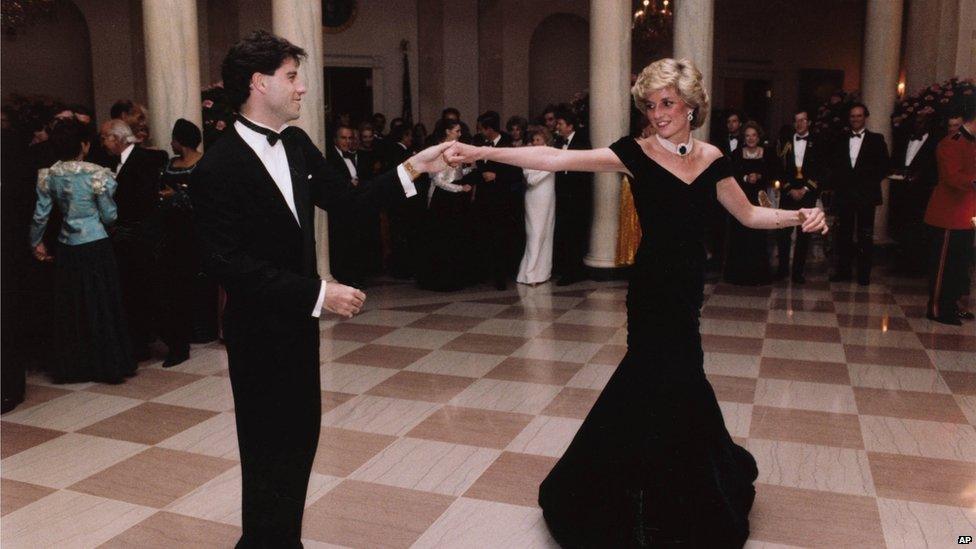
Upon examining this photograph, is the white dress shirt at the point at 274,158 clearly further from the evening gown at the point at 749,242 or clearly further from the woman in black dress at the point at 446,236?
the evening gown at the point at 749,242

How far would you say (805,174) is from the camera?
27.5 feet

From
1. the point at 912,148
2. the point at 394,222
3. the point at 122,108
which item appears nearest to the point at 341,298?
the point at 122,108

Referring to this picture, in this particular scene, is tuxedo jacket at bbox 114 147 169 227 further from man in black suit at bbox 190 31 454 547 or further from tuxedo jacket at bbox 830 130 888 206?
tuxedo jacket at bbox 830 130 888 206

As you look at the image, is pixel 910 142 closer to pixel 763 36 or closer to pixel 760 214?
pixel 760 214

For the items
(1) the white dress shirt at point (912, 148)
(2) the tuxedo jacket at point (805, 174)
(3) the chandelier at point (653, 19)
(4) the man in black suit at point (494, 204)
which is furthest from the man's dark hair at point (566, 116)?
(3) the chandelier at point (653, 19)

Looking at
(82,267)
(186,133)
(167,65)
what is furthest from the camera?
(167,65)

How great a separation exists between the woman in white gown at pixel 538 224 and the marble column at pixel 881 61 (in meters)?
3.86

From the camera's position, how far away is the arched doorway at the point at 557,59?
14.4 meters

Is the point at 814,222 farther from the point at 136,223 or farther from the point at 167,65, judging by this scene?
the point at 167,65

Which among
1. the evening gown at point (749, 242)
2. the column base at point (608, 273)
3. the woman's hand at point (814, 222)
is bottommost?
the column base at point (608, 273)

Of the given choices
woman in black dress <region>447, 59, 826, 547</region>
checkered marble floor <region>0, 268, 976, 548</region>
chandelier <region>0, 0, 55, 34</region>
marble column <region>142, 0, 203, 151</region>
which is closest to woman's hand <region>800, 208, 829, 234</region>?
woman in black dress <region>447, 59, 826, 547</region>

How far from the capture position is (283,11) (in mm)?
6836

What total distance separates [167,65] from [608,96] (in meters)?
4.04

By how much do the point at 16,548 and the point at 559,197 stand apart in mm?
6346
